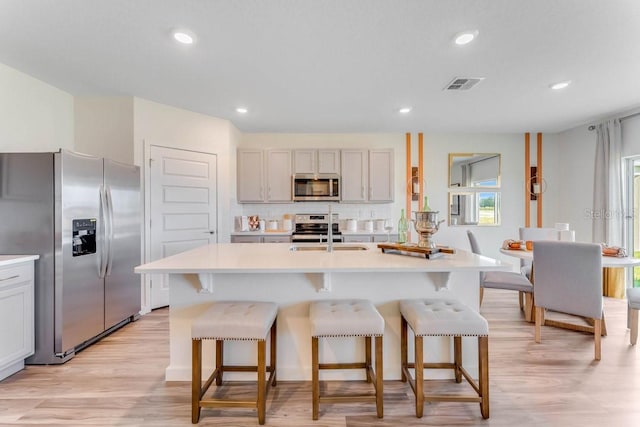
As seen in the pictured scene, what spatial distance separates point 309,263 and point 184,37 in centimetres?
189

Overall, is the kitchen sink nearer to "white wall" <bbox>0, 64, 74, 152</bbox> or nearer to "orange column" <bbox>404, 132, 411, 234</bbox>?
"orange column" <bbox>404, 132, 411, 234</bbox>

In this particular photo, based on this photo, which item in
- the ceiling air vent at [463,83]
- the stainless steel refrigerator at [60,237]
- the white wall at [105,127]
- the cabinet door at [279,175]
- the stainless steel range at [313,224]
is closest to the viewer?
the stainless steel refrigerator at [60,237]

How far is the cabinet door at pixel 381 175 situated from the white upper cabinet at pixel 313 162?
0.56 metres

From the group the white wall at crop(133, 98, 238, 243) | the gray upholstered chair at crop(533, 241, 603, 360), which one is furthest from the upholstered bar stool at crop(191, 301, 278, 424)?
the white wall at crop(133, 98, 238, 243)

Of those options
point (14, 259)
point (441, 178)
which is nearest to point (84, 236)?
point (14, 259)

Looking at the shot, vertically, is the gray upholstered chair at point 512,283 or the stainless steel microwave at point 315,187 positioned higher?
the stainless steel microwave at point 315,187

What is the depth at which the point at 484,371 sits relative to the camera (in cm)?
175

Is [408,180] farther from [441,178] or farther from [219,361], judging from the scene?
[219,361]

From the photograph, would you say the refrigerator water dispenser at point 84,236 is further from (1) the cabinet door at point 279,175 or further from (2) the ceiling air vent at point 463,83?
(2) the ceiling air vent at point 463,83

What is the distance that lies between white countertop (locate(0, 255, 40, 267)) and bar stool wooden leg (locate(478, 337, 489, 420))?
3.12 meters

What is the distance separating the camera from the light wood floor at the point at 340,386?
5.87 ft

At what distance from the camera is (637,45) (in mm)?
2420

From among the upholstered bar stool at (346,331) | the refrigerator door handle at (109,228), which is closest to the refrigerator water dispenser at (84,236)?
the refrigerator door handle at (109,228)

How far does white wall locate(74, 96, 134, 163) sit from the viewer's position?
354 centimetres
